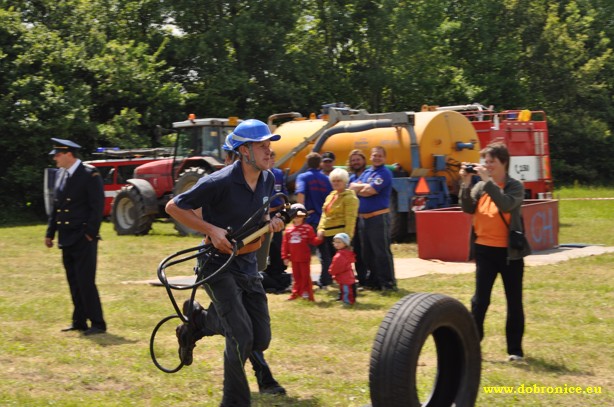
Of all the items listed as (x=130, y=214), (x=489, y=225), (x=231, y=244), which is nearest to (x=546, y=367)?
(x=489, y=225)

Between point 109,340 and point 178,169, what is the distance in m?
11.4

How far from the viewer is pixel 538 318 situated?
8.82m

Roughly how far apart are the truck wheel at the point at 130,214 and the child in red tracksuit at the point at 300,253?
31.3 ft

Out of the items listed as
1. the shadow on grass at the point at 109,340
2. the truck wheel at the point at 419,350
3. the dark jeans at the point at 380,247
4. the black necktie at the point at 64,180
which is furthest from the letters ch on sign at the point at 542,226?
the truck wheel at the point at 419,350

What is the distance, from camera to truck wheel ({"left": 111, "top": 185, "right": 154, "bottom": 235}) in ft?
63.4

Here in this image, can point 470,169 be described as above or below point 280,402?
above

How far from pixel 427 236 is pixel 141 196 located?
25.1ft

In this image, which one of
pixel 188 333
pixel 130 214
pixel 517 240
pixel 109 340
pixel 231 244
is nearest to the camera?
pixel 231 244

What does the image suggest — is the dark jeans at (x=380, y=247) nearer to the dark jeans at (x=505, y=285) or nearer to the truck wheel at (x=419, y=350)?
the dark jeans at (x=505, y=285)

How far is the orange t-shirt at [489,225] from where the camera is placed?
274 inches

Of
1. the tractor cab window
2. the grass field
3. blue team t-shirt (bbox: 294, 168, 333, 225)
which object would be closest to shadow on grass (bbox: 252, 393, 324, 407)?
the grass field

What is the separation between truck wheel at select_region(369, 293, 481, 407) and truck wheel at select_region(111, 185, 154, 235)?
47.7 feet

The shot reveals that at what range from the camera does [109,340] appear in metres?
8.20

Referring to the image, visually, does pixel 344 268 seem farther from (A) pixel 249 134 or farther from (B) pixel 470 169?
(A) pixel 249 134
